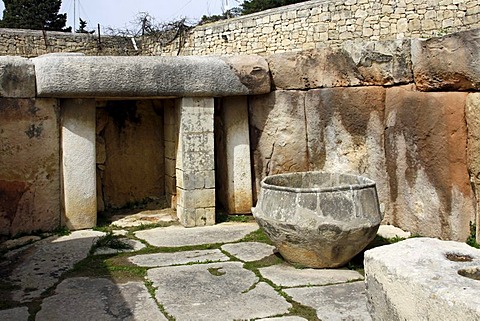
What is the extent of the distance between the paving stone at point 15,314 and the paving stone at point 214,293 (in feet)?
3.11

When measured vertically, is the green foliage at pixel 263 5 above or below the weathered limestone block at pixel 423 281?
above

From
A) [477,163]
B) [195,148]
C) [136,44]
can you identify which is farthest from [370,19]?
[477,163]

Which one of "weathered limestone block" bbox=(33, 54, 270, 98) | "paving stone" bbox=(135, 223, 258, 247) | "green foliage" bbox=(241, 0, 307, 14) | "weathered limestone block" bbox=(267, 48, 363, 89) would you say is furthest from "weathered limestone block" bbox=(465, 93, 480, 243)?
"green foliage" bbox=(241, 0, 307, 14)

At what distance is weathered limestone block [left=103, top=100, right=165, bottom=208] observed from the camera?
24.9ft

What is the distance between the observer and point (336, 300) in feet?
13.1

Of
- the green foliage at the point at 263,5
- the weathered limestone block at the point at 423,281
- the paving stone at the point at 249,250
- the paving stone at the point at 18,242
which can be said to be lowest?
the paving stone at the point at 249,250

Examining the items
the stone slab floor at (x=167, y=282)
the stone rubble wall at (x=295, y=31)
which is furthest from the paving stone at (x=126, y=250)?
the stone rubble wall at (x=295, y=31)

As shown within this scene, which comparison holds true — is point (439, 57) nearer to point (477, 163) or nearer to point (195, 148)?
point (477, 163)

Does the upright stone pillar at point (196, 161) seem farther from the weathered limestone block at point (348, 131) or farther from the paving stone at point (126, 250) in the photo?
the weathered limestone block at point (348, 131)

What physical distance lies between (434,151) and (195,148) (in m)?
2.79

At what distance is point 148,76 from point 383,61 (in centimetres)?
263

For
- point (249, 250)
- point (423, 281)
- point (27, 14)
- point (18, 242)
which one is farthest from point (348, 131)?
point (27, 14)

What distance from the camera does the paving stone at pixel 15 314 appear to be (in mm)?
3771

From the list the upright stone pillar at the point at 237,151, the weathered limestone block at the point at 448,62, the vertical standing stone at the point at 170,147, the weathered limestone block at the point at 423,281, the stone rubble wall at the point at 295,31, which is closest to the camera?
the weathered limestone block at the point at 423,281
